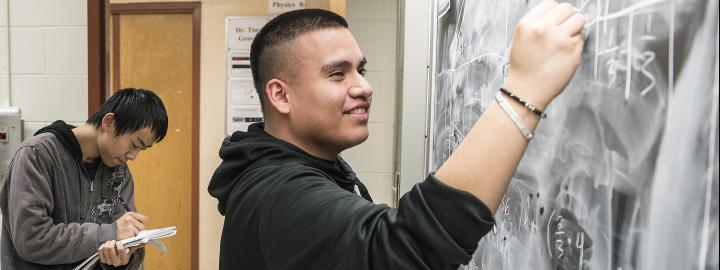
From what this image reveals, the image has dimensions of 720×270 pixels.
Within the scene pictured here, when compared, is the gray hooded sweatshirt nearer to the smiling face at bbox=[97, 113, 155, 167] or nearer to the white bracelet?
the smiling face at bbox=[97, 113, 155, 167]

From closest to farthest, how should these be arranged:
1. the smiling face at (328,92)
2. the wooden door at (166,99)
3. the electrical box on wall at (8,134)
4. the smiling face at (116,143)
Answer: the smiling face at (328,92) < the smiling face at (116,143) < the electrical box on wall at (8,134) < the wooden door at (166,99)

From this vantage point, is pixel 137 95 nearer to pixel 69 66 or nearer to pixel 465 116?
pixel 69 66

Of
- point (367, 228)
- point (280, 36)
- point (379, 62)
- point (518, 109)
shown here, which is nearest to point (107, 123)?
point (280, 36)

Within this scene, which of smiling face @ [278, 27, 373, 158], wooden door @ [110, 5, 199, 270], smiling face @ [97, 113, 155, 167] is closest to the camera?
smiling face @ [278, 27, 373, 158]

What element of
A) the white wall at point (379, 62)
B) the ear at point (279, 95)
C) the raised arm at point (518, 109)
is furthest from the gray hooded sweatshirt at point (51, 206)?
the raised arm at point (518, 109)

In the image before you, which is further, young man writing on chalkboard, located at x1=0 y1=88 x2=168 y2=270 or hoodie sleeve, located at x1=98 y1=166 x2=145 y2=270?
hoodie sleeve, located at x1=98 y1=166 x2=145 y2=270

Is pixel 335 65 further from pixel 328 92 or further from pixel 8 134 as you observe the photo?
pixel 8 134

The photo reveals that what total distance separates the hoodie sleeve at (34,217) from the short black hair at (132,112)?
22 centimetres

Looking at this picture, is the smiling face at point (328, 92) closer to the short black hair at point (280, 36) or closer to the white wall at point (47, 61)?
the short black hair at point (280, 36)

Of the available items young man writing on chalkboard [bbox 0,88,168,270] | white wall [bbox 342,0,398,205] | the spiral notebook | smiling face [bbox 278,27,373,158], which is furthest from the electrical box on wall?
smiling face [bbox 278,27,373,158]

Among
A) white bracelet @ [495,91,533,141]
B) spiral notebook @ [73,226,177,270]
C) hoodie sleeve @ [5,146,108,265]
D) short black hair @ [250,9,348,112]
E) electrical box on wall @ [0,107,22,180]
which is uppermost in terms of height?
short black hair @ [250,9,348,112]

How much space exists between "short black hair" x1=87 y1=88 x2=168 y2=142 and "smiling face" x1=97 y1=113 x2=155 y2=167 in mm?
13

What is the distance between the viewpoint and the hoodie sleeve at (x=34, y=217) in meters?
1.38

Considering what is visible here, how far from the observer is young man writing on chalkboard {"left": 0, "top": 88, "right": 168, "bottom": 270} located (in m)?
1.38
